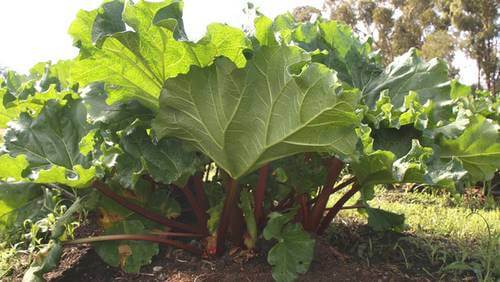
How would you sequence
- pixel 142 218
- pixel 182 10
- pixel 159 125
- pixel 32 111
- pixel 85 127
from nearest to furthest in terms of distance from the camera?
1. pixel 182 10
2. pixel 159 125
3. pixel 85 127
4. pixel 142 218
5. pixel 32 111

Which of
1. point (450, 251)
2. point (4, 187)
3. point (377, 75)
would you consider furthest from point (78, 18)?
point (450, 251)

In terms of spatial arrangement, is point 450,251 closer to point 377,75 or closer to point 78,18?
point 377,75

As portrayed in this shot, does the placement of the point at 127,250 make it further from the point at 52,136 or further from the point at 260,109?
the point at 260,109

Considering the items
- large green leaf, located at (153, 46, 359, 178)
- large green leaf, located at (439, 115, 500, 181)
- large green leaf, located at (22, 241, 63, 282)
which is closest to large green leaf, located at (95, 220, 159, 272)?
large green leaf, located at (22, 241, 63, 282)

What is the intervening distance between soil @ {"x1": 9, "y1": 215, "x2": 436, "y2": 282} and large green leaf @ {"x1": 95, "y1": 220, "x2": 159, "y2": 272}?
7cm

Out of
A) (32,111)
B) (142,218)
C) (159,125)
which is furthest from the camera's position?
(32,111)

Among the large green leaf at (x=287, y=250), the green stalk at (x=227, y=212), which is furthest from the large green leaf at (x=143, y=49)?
the large green leaf at (x=287, y=250)

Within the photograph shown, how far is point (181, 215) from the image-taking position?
242 centimetres

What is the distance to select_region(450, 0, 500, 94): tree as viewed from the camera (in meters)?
19.5

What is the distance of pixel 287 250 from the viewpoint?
1.89m

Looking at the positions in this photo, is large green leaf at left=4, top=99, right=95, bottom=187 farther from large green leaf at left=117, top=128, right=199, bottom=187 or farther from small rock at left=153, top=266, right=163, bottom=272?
small rock at left=153, top=266, right=163, bottom=272

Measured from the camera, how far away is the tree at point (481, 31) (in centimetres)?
1948

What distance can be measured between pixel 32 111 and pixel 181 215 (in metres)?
0.80

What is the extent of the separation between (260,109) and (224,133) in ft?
0.52
